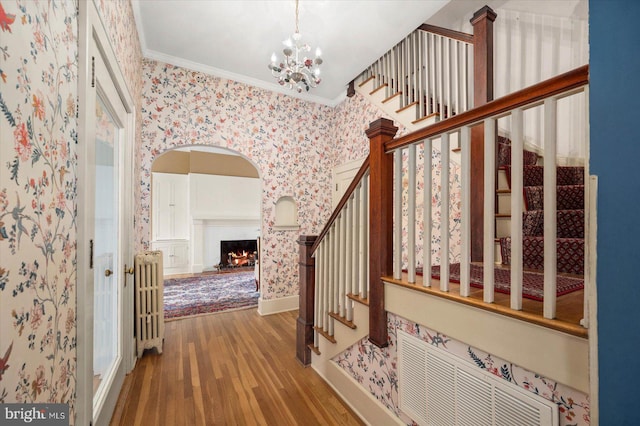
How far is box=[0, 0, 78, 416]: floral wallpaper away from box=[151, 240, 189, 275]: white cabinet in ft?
18.8

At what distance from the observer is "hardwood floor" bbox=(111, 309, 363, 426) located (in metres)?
1.69

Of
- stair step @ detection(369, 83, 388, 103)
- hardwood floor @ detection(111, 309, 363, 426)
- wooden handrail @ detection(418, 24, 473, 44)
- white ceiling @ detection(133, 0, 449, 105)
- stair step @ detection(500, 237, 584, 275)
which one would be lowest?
hardwood floor @ detection(111, 309, 363, 426)

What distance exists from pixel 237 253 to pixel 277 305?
3.55 m

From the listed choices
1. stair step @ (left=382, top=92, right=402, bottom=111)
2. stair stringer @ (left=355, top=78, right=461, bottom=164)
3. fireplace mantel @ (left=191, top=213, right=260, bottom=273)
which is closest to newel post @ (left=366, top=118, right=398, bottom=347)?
stair stringer @ (left=355, top=78, right=461, bottom=164)

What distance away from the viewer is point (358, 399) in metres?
1.72

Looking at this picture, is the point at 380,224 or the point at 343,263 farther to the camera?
the point at 343,263

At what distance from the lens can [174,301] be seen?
407 cm

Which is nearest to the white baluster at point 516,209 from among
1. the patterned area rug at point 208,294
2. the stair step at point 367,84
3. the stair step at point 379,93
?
the stair step at point 379,93

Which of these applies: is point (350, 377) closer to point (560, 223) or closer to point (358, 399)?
point (358, 399)

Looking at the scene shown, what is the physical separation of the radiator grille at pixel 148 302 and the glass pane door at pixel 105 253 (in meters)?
0.40

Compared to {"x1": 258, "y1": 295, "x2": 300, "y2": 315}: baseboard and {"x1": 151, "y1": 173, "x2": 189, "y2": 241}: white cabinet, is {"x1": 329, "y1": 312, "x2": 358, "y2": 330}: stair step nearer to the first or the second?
{"x1": 258, "y1": 295, "x2": 300, "y2": 315}: baseboard

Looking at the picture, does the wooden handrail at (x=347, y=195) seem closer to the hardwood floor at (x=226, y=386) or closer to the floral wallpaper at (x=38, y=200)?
the hardwood floor at (x=226, y=386)

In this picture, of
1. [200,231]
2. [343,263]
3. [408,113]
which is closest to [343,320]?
[343,263]

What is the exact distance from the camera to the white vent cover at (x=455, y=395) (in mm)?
890
